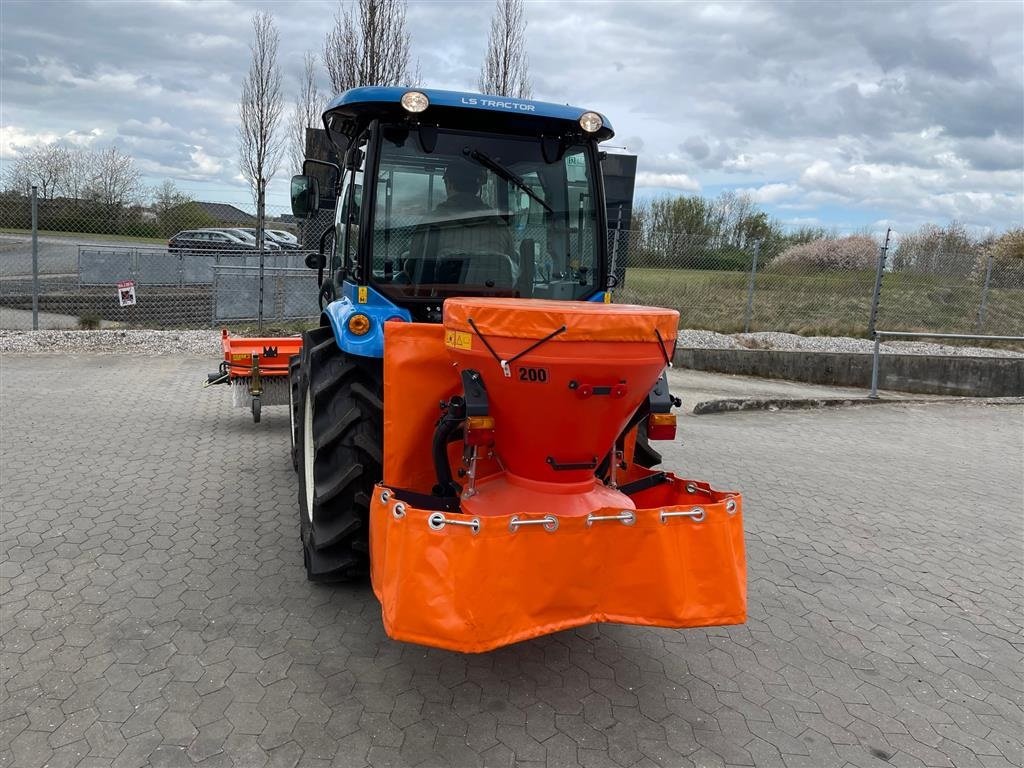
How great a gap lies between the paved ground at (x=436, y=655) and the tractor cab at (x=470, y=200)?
168 centimetres

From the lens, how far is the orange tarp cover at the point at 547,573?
8.37ft

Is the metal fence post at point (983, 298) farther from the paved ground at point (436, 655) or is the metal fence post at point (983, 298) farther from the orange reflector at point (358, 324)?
the orange reflector at point (358, 324)

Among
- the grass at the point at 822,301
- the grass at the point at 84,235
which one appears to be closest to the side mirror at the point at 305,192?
the grass at the point at 84,235

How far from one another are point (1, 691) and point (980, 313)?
17922mm

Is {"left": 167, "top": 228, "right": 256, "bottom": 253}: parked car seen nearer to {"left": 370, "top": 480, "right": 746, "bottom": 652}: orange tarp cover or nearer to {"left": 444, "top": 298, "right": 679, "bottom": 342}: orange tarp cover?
{"left": 444, "top": 298, "right": 679, "bottom": 342}: orange tarp cover

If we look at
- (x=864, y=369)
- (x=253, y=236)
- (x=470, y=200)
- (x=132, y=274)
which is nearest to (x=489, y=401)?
(x=470, y=200)

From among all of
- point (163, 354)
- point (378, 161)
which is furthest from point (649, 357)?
point (163, 354)

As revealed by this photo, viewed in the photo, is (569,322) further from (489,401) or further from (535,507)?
(535,507)

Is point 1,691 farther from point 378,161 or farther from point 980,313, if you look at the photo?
point 980,313

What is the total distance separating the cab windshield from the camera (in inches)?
152

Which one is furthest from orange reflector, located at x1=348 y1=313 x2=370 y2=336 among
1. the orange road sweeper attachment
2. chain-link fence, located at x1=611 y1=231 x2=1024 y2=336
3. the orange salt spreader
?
chain-link fence, located at x1=611 y1=231 x2=1024 y2=336

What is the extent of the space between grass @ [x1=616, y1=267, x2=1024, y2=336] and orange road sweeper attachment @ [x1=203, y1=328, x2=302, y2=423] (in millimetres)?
9489

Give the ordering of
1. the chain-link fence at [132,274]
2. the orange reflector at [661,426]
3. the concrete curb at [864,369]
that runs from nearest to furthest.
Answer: the orange reflector at [661,426] → the chain-link fence at [132,274] → the concrete curb at [864,369]

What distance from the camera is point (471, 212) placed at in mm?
3941
